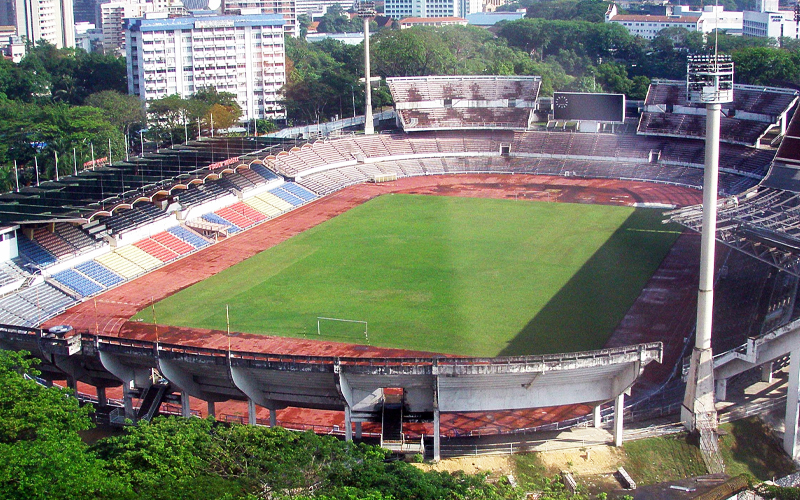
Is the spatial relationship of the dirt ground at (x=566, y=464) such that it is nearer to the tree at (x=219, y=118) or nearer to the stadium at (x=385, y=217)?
the stadium at (x=385, y=217)

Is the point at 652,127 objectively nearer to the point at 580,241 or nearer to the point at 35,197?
the point at 580,241

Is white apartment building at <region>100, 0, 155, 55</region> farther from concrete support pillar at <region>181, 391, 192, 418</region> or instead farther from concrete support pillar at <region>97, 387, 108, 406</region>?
A: concrete support pillar at <region>181, 391, 192, 418</region>

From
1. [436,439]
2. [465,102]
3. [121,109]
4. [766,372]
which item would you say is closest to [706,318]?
[766,372]

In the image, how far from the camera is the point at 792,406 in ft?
91.4

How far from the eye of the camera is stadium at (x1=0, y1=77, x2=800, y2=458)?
28.2 metres

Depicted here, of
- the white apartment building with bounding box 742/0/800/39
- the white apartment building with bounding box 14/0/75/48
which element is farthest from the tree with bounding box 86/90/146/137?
the white apartment building with bounding box 742/0/800/39

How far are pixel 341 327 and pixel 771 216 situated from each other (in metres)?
18.8

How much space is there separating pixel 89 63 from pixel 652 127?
67.7m

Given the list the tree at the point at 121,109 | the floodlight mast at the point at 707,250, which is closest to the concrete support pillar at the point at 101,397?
the floodlight mast at the point at 707,250

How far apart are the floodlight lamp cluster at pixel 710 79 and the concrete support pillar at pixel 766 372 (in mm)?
9107

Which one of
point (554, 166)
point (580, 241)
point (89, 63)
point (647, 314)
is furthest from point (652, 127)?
point (89, 63)

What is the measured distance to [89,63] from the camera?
10931 cm

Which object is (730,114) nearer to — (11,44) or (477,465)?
(477,465)

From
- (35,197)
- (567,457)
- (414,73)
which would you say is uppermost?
(414,73)
